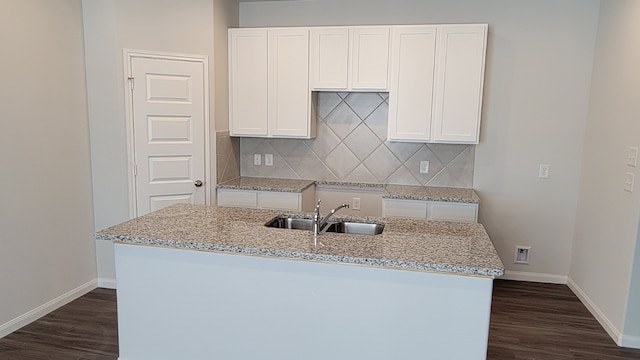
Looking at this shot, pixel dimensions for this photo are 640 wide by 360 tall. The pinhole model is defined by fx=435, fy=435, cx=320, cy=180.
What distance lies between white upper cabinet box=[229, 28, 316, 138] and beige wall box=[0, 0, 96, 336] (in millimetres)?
1310

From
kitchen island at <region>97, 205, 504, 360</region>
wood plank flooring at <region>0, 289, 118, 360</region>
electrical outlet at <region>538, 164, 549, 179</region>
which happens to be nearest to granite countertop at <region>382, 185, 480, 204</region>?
electrical outlet at <region>538, 164, 549, 179</region>

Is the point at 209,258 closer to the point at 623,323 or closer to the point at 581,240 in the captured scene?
the point at 623,323

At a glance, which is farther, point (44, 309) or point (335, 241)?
point (44, 309)

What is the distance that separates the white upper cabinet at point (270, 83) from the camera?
13.2 ft

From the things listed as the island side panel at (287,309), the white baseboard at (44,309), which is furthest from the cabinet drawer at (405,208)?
the white baseboard at (44,309)

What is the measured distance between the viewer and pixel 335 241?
7.45 feet

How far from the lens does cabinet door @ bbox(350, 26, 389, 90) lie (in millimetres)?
3832

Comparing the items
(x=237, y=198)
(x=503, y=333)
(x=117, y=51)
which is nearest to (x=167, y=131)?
(x=117, y=51)

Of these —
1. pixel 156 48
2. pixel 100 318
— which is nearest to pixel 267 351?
pixel 100 318

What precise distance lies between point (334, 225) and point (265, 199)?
1503 millimetres

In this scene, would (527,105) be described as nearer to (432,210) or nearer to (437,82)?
(437,82)

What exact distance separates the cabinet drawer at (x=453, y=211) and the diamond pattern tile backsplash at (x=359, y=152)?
1.63 ft

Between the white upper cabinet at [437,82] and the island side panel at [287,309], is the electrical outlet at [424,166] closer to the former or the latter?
the white upper cabinet at [437,82]

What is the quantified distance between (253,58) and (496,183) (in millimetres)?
2576
